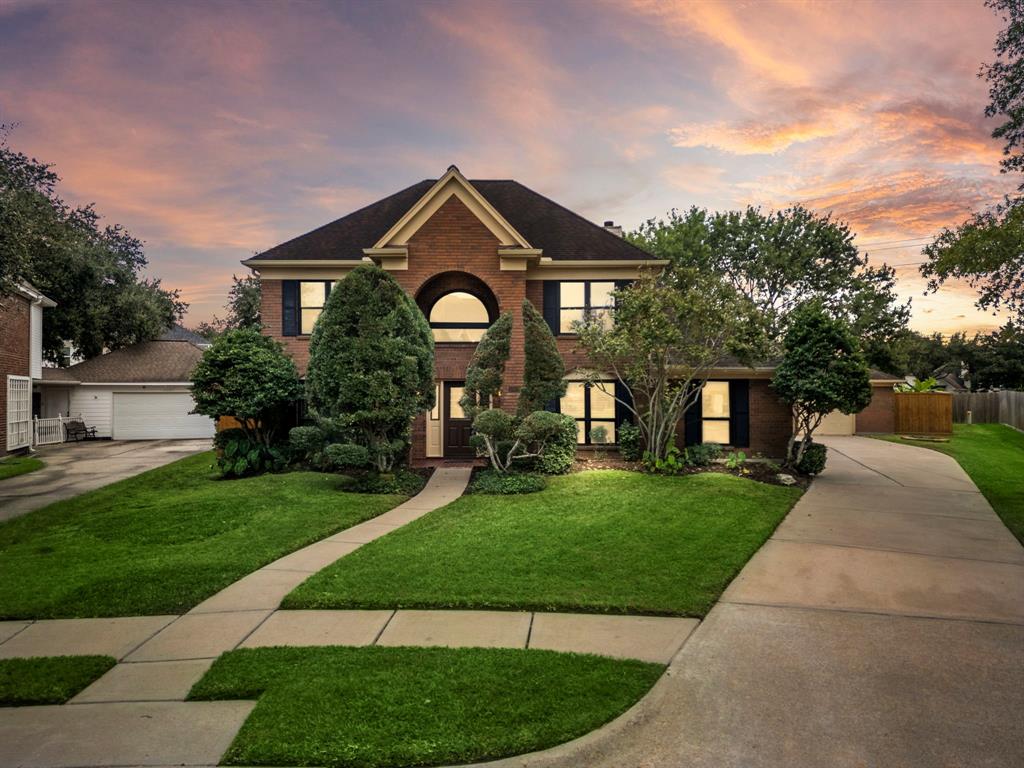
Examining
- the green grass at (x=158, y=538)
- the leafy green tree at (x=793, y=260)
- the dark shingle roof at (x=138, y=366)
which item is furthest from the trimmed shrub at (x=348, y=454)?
the leafy green tree at (x=793, y=260)

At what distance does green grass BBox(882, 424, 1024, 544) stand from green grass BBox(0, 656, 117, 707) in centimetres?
1220

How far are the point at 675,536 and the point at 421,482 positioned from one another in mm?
6653

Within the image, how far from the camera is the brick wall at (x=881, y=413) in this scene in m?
26.8

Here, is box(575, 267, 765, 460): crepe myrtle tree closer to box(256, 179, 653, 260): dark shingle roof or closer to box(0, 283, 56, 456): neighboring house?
box(256, 179, 653, 260): dark shingle roof

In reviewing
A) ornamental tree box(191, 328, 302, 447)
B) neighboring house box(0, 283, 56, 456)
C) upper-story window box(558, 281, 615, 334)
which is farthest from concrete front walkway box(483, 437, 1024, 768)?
neighboring house box(0, 283, 56, 456)

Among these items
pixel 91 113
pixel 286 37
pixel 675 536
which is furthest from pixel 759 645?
pixel 91 113

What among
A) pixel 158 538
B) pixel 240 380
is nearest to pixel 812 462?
pixel 158 538

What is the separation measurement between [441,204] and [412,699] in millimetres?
14725

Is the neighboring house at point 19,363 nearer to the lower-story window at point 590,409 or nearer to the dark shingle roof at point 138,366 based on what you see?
the dark shingle roof at point 138,366

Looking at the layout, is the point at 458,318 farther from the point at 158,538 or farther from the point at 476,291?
the point at 158,538

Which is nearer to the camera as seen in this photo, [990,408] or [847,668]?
[847,668]

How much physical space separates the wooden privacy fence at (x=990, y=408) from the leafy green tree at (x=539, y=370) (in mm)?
27928

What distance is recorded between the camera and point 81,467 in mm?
18203

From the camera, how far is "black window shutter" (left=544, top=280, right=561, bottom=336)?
18.0 metres
